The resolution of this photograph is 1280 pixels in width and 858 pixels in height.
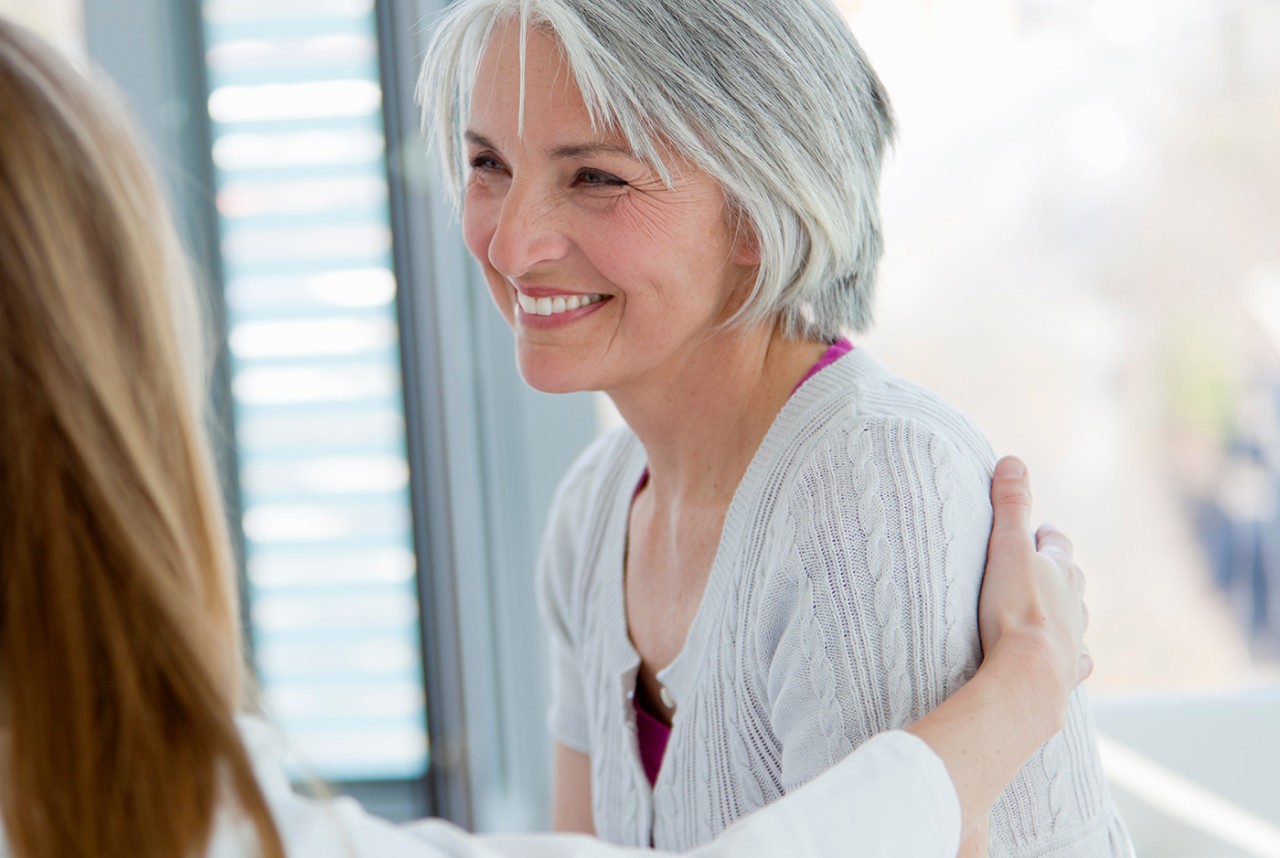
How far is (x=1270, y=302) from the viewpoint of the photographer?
2.23 meters

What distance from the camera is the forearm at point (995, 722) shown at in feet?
2.93

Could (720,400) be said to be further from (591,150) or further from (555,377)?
(591,150)

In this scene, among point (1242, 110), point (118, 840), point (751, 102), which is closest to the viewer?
point (118, 840)

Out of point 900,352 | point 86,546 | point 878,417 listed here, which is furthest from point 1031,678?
point 900,352

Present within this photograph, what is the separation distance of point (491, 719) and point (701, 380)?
4.65 feet

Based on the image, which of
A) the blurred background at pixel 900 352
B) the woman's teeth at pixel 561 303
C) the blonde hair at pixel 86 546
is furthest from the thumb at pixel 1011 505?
the blurred background at pixel 900 352

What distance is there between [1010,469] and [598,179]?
19.5 inches

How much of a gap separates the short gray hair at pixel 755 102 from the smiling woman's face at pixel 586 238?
0.03 meters

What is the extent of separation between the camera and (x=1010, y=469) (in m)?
1.10

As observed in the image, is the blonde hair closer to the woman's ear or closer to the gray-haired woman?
the gray-haired woman

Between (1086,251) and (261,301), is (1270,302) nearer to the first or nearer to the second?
(1086,251)

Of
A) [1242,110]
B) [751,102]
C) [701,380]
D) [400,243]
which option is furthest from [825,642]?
[1242,110]

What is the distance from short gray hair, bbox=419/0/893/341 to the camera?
109cm

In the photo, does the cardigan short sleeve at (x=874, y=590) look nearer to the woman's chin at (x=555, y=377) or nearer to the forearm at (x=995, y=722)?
the forearm at (x=995, y=722)
